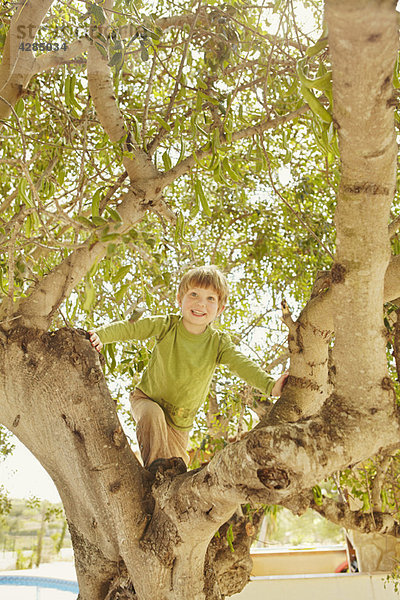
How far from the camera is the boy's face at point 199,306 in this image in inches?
90.2

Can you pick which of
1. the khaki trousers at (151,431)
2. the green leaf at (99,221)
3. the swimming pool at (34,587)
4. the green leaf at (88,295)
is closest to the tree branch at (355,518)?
the khaki trousers at (151,431)

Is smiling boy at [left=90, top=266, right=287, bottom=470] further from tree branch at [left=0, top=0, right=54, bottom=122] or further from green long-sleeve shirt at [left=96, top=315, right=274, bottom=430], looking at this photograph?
tree branch at [left=0, top=0, right=54, bottom=122]

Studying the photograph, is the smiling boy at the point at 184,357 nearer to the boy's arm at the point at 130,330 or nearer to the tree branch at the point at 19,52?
the boy's arm at the point at 130,330

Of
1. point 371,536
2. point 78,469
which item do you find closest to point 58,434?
point 78,469

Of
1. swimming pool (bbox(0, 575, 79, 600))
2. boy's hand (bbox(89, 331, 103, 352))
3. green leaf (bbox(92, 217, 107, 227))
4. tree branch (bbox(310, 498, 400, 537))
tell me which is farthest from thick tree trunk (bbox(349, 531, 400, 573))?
swimming pool (bbox(0, 575, 79, 600))

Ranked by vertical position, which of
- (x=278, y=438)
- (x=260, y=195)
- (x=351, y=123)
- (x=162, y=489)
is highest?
(x=260, y=195)

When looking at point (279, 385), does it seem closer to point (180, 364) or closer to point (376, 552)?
point (180, 364)

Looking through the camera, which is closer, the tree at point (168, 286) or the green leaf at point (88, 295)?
the tree at point (168, 286)

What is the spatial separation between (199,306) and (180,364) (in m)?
0.25

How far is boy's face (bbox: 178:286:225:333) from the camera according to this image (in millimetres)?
2291

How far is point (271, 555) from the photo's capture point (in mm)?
6027

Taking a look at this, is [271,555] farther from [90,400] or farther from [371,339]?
[371,339]

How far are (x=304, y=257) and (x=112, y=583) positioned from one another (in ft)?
8.31

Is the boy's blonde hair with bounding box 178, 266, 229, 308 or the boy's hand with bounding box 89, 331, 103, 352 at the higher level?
the boy's blonde hair with bounding box 178, 266, 229, 308
